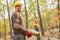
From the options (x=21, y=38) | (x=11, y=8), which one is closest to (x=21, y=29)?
(x=21, y=38)

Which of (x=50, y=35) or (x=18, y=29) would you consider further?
(x=50, y=35)

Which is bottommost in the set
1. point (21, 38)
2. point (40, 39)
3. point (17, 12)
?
point (40, 39)

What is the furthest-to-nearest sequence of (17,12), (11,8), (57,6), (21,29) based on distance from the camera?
(57,6) < (11,8) < (17,12) < (21,29)

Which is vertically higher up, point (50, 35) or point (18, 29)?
point (18, 29)

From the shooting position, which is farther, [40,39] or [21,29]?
[40,39]

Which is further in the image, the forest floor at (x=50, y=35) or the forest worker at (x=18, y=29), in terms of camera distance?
the forest floor at (x=50, y=35)

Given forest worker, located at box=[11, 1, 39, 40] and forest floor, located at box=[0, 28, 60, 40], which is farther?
forest floor, located at box=[0, 28, 60, 40]

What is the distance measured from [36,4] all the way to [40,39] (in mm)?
642

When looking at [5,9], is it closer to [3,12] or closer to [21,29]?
[3,12]

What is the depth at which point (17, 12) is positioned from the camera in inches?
69.4

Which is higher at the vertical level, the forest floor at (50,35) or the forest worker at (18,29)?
the forest worker at (18,29)

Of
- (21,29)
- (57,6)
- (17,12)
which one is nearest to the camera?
(21,29)

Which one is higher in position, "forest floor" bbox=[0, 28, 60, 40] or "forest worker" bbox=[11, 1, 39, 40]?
"forest worker" bbox=[11, 1, 39, 40]

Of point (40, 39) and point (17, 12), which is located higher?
point (17, 12)
